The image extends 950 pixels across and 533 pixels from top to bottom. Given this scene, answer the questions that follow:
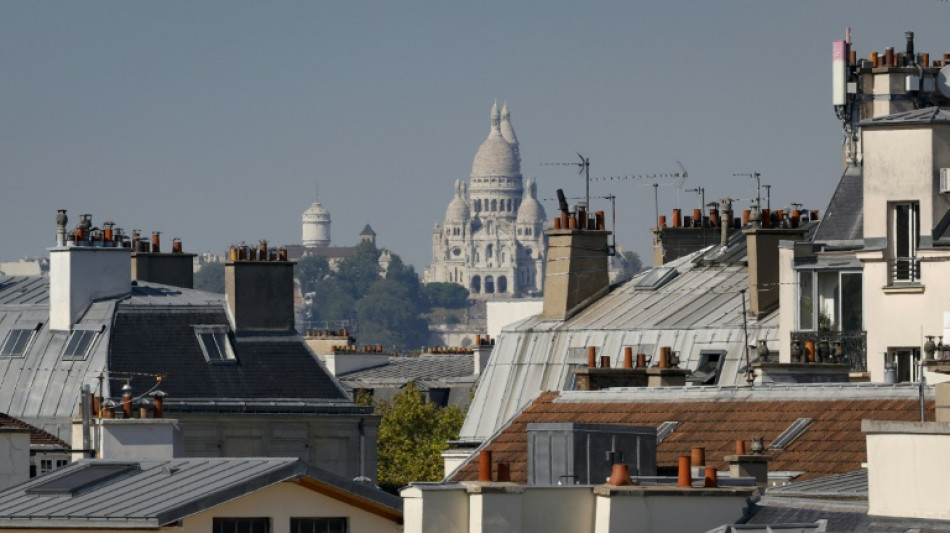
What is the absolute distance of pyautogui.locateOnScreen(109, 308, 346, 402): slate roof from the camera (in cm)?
5950

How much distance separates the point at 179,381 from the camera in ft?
195

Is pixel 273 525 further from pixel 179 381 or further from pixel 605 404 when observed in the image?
pixel 179 381

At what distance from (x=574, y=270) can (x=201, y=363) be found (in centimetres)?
756

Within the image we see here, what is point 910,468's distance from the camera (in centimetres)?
2214

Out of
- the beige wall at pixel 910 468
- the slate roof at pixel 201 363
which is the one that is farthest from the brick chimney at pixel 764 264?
the beige wall at pixel 910 468

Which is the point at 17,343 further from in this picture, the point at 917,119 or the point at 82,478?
the point at 82,478

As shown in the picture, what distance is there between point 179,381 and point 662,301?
8.92 m

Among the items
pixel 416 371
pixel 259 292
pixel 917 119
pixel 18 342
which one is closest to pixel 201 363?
pixel 259 292

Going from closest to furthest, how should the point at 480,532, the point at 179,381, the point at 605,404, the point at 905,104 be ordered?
the point at 480,532
the point at 605,404
the point at 905,104
the point at 179,381

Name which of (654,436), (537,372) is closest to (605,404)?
(654,436)

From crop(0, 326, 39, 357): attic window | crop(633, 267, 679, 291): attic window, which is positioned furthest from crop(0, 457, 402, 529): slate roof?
crop(0, 326, 39, 357): attic window

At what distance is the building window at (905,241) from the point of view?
4009 centimetres

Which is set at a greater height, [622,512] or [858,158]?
[858,158]

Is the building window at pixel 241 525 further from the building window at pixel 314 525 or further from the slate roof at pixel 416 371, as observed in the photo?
the slate roof at pixel 416 371
